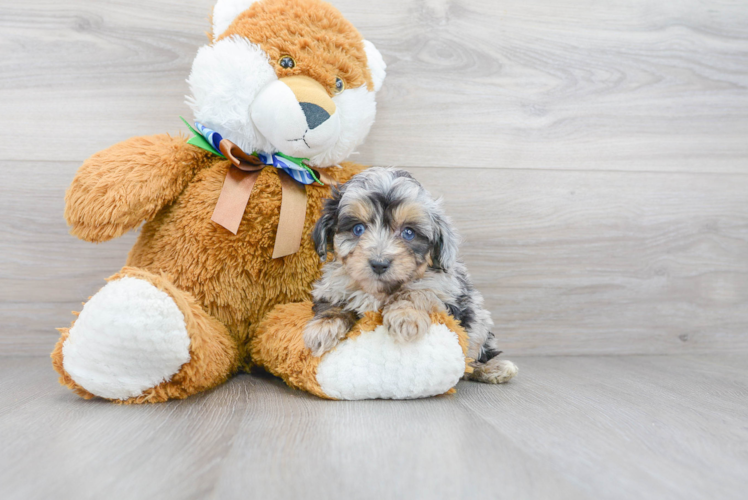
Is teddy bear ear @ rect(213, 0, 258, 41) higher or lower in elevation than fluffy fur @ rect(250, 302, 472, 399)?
higher

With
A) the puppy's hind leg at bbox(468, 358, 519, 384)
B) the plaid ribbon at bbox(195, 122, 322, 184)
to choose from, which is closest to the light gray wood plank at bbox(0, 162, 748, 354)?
the puppy's hind leg at bbox(468, 358, 519, 384)

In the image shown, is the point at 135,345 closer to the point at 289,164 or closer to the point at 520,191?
the point at 289,164

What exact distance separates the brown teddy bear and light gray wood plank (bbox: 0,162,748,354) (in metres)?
0.53

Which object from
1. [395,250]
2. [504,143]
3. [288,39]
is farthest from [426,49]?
[395,250]

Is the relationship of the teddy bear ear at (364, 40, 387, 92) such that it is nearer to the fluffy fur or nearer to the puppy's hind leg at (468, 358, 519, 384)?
the fluffy fur

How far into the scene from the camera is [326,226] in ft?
5.10

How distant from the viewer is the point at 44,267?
2035 millimetres

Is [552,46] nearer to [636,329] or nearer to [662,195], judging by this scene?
[662,195]

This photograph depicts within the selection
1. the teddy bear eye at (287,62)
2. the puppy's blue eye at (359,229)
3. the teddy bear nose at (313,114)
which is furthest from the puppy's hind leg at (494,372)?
the teddy bear eye at (287,62)

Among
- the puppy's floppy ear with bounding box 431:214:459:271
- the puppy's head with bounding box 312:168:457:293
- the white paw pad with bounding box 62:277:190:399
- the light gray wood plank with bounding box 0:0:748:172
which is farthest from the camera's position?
the light gray wood plank with bounding box 0:0:748:172

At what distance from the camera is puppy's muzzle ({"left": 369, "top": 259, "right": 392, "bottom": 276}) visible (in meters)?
1.39

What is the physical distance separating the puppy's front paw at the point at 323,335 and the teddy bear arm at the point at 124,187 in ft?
2.04

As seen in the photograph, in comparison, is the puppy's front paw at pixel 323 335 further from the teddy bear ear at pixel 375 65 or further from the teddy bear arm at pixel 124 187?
the teddy bear ear at pixel 375 65

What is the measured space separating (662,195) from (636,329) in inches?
22.9
